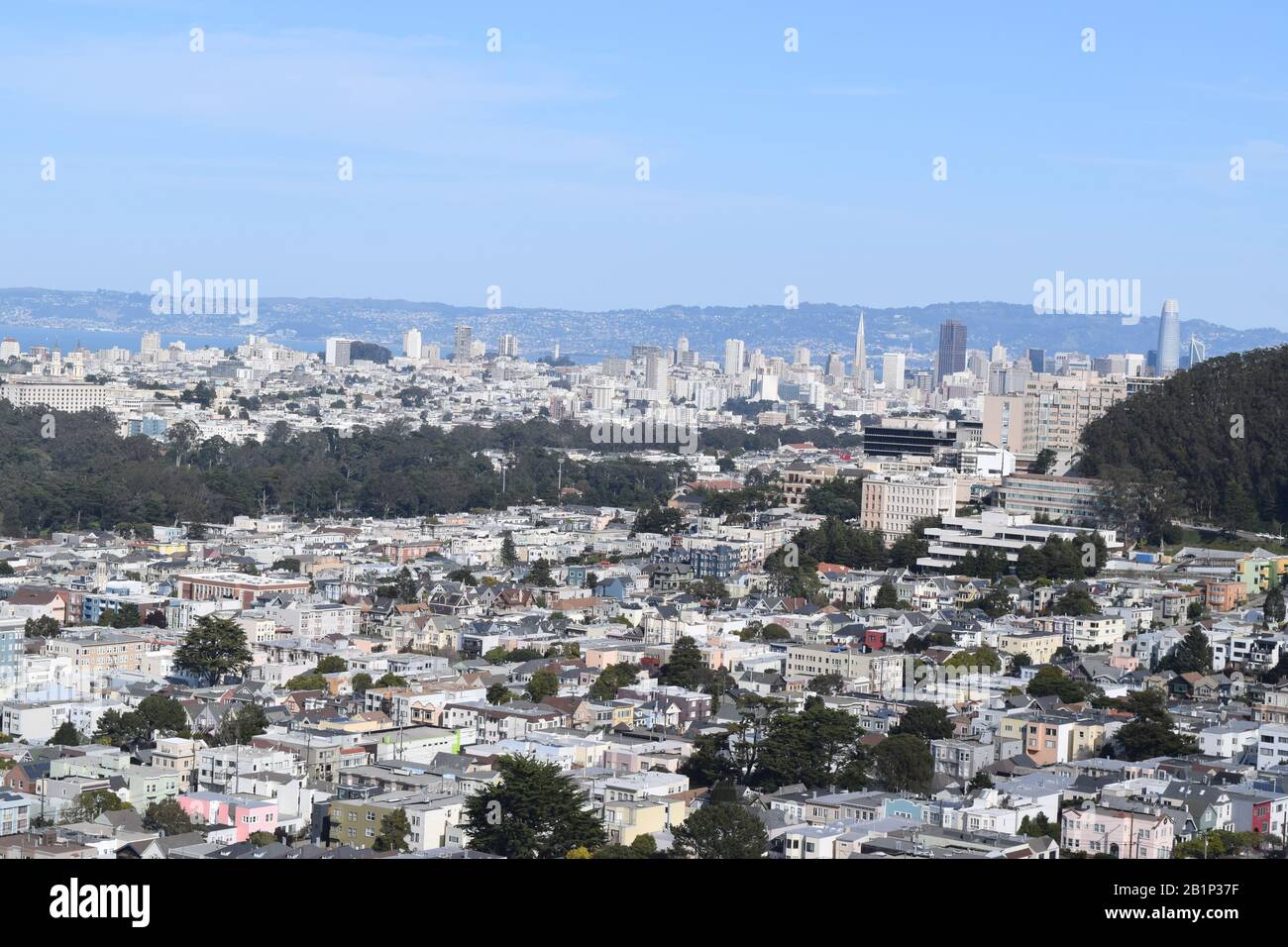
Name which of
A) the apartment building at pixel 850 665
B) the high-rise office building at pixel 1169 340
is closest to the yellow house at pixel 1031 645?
the apartment building at pixel 850 665

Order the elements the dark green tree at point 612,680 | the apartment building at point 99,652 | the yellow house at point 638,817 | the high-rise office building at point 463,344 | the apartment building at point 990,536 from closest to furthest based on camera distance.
→ 1. the yellow house at point 638,817
2. the dark green tree at point 612,680
3. the apartment building at point 99,652
4. the apartment building at point 990,536
5. the high-rise office building at point 463,344

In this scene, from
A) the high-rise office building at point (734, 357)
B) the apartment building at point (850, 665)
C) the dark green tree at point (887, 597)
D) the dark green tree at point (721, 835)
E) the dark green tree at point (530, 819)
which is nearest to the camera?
the dark green tree at point (721, 835)

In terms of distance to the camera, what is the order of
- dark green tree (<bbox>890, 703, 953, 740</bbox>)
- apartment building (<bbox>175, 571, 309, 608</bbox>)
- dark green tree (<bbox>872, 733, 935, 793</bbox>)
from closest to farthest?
dark green tree (<bbox>872, 733, 935, 793</bbox>) → dark green tree (<bbox>890, 703, 953, 740</bbox>) → apartment building (<bbox>175, 571, 309, 608</bbox>)

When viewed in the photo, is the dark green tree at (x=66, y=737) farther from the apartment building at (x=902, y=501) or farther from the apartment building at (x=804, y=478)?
the apartment building at (x=804, y=478)

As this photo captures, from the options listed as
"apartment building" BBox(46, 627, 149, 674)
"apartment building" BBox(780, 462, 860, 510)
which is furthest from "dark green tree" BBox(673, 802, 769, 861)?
"apartment building" BBox(780, 462, 860, 510)

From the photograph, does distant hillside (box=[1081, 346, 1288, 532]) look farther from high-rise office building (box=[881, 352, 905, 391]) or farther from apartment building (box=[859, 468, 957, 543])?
high-rise office building (box=[881, 352, 905, 391])

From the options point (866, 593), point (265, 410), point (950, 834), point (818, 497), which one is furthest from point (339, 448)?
point (950, 834)
